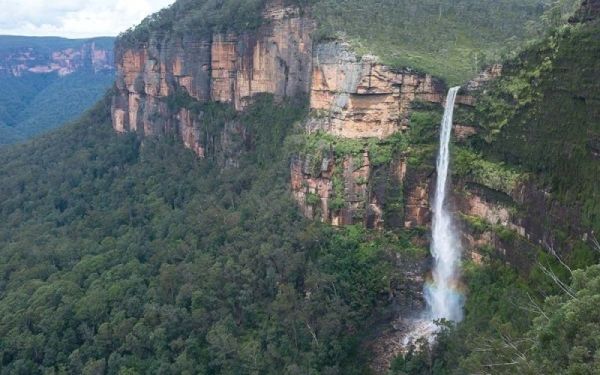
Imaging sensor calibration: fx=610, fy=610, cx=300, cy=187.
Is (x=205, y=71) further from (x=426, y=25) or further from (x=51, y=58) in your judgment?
(x=51, y=58)

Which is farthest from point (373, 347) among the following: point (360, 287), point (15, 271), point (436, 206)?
point (15, 271)

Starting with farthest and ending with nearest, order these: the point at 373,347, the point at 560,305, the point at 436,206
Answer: the point at 436,206 → the point at 373,347 → the point at 560,305

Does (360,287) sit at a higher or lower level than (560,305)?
lower

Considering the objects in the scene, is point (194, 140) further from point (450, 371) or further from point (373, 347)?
point (450, 371)

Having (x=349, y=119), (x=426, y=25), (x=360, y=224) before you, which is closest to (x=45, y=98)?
(x=426, y=25)

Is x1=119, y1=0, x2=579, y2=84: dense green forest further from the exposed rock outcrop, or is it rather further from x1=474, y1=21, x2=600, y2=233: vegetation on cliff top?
x1=474, y1=21, x2=600, y2=233: vegetation on cliff top

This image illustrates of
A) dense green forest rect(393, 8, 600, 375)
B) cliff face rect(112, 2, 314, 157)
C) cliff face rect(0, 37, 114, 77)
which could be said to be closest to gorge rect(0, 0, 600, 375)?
dense green forest rect(393, 8, 600, 375)
